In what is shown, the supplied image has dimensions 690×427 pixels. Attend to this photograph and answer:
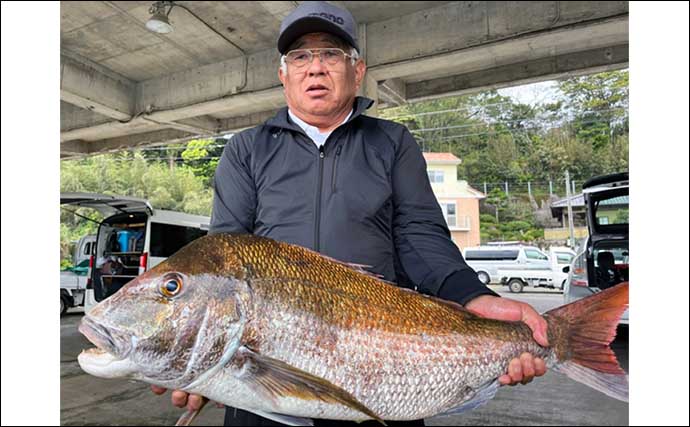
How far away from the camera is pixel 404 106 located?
8.00 meters

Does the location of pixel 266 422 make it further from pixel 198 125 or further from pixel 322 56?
pixel 198 125

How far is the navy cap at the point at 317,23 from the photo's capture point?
1.50 metres

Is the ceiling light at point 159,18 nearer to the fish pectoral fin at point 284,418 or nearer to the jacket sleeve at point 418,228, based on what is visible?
the jacket sleeve at point 418,228

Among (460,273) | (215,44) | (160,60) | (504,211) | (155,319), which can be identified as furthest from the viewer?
(504,211)

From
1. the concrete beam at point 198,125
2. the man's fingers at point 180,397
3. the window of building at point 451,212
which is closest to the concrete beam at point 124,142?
the concrete beam at point 198,125

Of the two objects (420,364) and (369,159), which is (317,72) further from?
(420,364)

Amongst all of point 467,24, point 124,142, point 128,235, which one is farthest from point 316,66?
point 124,142

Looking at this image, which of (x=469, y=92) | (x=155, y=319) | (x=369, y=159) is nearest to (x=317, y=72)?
(x=369, y=159)

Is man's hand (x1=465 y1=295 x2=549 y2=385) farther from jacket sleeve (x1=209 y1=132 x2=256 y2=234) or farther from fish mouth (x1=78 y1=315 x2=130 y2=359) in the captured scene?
fish mouth (x1=78 y1=315 x2=130 y2=359)

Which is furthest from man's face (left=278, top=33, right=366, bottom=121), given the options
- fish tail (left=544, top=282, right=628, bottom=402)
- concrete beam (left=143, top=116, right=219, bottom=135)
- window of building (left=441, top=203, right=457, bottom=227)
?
concrete beam (left=143, top=116, right=219, bottom=135)

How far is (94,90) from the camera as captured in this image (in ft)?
24.9

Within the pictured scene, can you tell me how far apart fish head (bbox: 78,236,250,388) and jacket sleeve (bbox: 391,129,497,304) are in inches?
23.9

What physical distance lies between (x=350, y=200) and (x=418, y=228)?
10.2 inches

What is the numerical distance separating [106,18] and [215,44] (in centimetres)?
130
